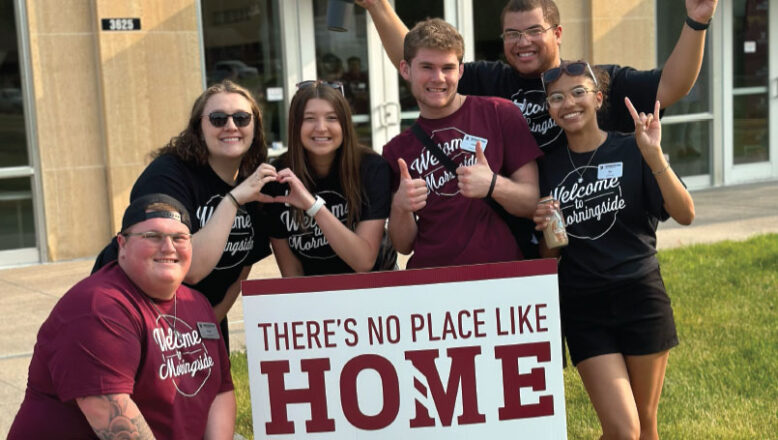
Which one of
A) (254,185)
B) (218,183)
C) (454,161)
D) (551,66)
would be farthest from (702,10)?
(218,183)

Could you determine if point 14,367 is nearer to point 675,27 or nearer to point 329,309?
point 329,309

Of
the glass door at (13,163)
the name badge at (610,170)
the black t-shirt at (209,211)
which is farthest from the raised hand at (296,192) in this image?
the glass door at (13,163)

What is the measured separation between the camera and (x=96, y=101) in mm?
8945

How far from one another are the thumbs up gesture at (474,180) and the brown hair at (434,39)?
0.45 m

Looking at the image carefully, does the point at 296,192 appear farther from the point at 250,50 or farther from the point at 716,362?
the point at 250,50

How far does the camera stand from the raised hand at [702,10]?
3.57 m

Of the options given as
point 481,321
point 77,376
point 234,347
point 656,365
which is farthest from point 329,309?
A: point 234,347

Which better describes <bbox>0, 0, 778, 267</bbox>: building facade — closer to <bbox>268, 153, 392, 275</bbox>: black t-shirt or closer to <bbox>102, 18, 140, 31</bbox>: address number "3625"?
<bbox>102, 18, 140, 31</bbox>: address number "3625"

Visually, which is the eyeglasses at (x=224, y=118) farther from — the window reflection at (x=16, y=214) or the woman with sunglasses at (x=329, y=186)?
the window reflection at (x=16, y=214)

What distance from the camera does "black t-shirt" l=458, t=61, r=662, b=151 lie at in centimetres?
370

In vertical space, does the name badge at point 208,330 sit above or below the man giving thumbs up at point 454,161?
below

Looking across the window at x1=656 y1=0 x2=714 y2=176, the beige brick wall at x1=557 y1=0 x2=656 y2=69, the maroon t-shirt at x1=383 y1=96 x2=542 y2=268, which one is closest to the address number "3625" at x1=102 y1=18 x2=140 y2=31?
the beige brick wall at x1=557 y1=0 x2=656 y2=69

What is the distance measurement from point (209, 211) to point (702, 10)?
2087 millimetres

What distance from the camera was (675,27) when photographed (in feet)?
40.7
